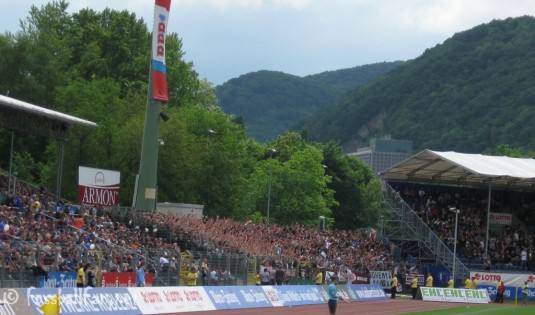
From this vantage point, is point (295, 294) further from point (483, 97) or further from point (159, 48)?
point (483, 97)

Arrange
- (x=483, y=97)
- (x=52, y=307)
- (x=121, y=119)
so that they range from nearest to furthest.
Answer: (x=52, y=307), (x=121, y=119), (x=483, y=97)

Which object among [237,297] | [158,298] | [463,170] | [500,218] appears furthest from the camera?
[500,218]

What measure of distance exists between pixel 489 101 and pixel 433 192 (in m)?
109

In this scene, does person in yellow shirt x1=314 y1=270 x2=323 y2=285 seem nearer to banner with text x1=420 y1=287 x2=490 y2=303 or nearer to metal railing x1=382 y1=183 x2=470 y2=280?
banner with text x1=420 y1=287 x2=490 y2=303

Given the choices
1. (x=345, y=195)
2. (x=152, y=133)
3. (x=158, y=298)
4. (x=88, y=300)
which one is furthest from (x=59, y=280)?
(x=345, y=195)

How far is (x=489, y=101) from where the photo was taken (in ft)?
572

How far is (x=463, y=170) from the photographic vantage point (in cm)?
6397

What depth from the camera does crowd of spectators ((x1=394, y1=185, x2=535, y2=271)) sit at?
6419 centimetres

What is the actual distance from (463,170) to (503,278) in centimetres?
772

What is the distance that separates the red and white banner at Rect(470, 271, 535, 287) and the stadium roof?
19.8ft

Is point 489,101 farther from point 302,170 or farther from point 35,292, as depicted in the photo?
point 35,292

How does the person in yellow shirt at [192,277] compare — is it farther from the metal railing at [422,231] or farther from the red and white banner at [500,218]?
the red and white banner at [500,218]

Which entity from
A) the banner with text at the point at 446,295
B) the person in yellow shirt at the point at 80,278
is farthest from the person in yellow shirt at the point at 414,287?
the person in yellow shirt at the point at 80,278

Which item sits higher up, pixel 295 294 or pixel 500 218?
pixel 500 218
